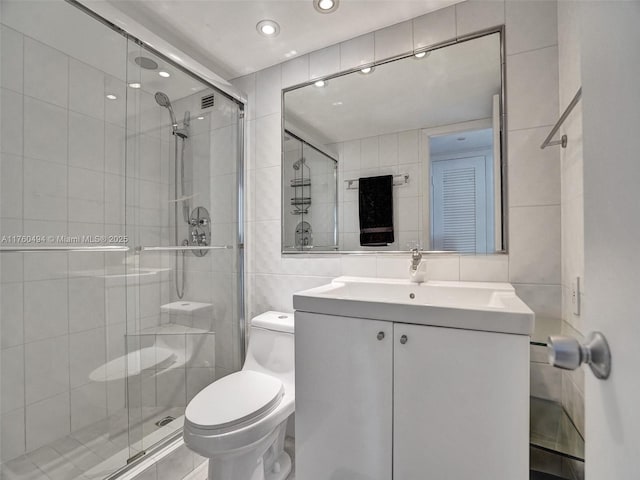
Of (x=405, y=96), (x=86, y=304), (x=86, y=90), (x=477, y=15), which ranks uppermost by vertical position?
(x=477, y=15)

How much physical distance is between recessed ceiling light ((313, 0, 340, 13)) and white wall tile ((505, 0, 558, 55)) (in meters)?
0.76

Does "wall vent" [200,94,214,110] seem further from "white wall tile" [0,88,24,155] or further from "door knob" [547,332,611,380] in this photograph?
"door knob" [547,332,611,380]

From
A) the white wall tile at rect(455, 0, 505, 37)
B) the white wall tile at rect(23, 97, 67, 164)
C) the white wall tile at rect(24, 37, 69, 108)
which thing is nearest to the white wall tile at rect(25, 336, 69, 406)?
the white wall tile at rect(23, 97, 67, 164)

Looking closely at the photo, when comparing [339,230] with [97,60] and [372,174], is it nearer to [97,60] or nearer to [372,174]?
[372,174]

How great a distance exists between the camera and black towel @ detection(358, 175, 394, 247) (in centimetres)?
160

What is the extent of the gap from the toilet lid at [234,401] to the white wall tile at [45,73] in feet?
4.43

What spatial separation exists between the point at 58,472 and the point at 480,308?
5.55 feet

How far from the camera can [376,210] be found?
5.36 ft

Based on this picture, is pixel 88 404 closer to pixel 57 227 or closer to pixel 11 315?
pixel 11 315

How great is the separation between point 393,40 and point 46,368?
2170mm

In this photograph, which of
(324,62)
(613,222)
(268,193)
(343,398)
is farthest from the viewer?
(268,193)

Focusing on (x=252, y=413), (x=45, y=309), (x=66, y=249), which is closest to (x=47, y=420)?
(x=45, y=309)

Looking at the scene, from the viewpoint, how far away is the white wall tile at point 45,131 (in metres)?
1.12

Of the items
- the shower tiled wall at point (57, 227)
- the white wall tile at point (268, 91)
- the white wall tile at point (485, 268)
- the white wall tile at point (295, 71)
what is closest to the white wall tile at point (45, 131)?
the shower tiled wall at point (57, 227)
